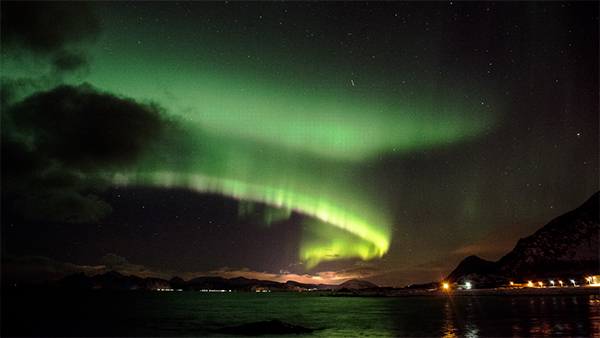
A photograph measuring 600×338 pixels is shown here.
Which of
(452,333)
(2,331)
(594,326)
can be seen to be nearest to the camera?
(594,326)

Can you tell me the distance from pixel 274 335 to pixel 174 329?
929 inches

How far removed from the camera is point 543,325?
48.8 m

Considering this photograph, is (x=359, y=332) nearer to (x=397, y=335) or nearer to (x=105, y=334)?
(x=397, y=335)

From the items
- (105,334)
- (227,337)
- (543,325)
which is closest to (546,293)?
(543,325)

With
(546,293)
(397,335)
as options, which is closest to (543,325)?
(397,335)

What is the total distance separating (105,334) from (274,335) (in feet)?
85.4

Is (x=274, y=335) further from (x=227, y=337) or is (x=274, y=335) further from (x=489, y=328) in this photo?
(x=489, y=328)

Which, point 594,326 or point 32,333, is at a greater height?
point 594,326

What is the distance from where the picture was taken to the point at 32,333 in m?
59.2

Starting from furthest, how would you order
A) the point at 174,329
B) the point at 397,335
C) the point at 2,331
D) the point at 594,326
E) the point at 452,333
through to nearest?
the point at 174,329, the point at 2,331, the point at 397,335, the point at 452,333, the point at 594,326

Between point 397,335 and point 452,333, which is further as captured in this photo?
point 397,335

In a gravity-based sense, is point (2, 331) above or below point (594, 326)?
below

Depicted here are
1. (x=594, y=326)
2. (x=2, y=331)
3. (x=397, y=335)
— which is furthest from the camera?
(x=2, y=331)

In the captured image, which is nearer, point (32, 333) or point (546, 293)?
point (32, 333)
